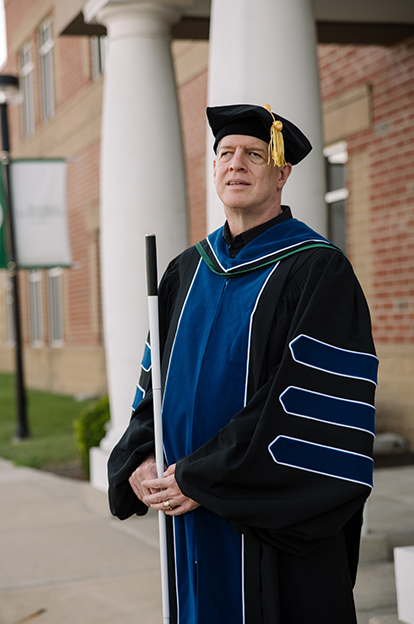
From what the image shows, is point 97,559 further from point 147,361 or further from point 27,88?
point 27,88

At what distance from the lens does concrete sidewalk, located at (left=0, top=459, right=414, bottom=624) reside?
4.29 meters

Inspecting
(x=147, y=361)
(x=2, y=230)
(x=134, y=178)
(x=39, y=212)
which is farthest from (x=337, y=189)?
(x=147, y=361)

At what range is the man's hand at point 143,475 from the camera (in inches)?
98.5

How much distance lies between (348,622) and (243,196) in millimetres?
1359

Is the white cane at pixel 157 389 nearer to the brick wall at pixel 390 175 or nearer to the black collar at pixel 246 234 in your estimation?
the black collar at pixel 246 234

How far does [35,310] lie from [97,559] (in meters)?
15.4

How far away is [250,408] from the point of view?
2293 mm

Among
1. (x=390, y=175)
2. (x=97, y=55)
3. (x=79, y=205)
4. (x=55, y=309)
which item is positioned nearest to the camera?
(x=390, y=175)

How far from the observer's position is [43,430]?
463 inches

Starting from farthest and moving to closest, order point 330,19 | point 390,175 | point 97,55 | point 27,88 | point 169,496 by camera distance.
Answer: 1. point 27,88
2. point 97,55
3. point 390,175
4. point 330,19
5. point 169,496

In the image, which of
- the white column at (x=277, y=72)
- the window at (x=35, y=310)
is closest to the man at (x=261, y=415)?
the white column at (x=277, y=72)

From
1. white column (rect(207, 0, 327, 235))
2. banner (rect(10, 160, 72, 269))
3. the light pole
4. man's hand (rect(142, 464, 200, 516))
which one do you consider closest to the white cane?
man's hand (rect(142, 464, 200, 516))

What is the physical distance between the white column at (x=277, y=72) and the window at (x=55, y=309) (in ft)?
44.9

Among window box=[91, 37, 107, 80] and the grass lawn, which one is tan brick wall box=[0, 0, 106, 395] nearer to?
window box=[91, 37, 107, 80]
